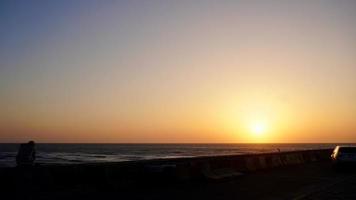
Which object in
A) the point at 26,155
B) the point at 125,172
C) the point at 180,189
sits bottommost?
the point at 180,189

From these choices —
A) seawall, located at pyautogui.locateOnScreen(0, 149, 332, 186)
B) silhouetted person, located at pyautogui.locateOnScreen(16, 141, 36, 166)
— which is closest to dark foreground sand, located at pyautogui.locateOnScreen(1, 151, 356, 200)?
seawall, located at pyautogui.locateOnScreen(0, 149, 332, 186)

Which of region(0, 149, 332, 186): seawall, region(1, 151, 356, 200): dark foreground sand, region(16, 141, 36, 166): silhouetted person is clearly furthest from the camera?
region(0, 149, 332, 186): seawall

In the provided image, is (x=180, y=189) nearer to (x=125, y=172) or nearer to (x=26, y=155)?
(x=125, y=172)

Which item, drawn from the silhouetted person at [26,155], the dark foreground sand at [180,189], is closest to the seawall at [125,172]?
the dark foreground sand at [180,189]

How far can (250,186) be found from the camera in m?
21.5

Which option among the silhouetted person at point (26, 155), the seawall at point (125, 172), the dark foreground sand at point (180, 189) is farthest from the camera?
the seawall at point (125, 172)

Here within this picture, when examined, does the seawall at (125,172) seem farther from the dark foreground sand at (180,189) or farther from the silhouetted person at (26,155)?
the silhouetted person at (26,155)

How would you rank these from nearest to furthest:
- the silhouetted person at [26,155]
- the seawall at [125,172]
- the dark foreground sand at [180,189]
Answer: the silhouetted person at [26,155] < the dark foreground sand at [180,189] < the seawall at [125,172]

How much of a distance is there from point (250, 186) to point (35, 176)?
8.54 metres

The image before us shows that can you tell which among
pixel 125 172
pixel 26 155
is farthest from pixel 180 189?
pixel 26 155

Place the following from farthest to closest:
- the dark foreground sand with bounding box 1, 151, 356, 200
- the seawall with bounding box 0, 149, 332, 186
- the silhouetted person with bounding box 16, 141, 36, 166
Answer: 1. the seawall with bounding box 0, 149, 332, 186
2. the dark foreground sand with bounding box 1, 151, 356, 200
3. the silhouetted person with bounding box 16, 141, 36, 166

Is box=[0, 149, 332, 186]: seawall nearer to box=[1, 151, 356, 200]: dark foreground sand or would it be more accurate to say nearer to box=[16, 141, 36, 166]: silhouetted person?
box=[1, 151, 356, 200]: dark foreground sand

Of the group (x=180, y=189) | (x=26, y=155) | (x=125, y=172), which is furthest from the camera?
(x=125, y=172)

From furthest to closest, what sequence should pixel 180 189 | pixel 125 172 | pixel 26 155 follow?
pixel 125 172
pixel 180 189
pixel 26 155
